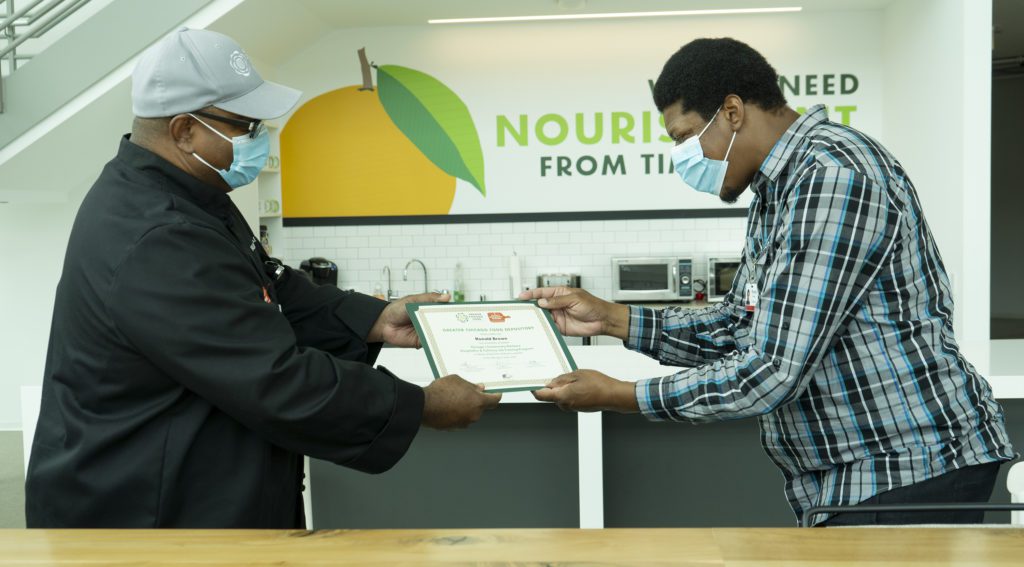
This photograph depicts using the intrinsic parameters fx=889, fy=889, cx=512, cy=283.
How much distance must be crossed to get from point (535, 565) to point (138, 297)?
733 millimetres

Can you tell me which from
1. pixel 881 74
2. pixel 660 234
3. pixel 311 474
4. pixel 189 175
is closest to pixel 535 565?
pixel 189 175

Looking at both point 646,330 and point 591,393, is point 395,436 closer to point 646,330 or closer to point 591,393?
point 591,393

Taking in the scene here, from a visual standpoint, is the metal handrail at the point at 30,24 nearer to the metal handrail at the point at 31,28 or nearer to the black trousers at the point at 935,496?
the metal handrail at the point at 31,28

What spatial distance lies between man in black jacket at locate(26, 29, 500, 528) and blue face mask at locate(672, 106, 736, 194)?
26.8 inches

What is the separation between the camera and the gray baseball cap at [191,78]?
4.90ft

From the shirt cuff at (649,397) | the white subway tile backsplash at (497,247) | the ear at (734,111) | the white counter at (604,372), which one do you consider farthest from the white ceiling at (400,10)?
the shirt cuff at (649,397)

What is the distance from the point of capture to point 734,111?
5.31 ft

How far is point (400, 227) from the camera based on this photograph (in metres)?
6.46

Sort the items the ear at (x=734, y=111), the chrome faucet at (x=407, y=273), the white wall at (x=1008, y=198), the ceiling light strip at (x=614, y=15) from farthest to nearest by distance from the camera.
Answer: the white wall at (x=1008, y=198) < the chrome faucet at (x=407, y=273) < the ceiling light strip at (x=614, y=15) < the ear at (x=734, y=111)

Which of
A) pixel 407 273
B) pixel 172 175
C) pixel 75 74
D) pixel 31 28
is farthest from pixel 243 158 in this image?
pixel 407 273

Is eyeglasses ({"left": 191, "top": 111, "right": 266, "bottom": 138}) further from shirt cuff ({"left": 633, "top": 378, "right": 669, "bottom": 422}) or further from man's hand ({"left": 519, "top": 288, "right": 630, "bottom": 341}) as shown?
shirt cuff ({"left": 633, "top": 378, "right": 669, "bottom": 422})

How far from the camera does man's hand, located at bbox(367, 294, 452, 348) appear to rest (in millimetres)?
2062

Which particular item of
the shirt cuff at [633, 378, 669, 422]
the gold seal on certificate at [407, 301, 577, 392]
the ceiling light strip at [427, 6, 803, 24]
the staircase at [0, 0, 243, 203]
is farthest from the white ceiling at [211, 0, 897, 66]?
the shirt cuff at [633, 378, 669, 422]

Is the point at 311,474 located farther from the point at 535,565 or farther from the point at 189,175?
the point at 535,565
